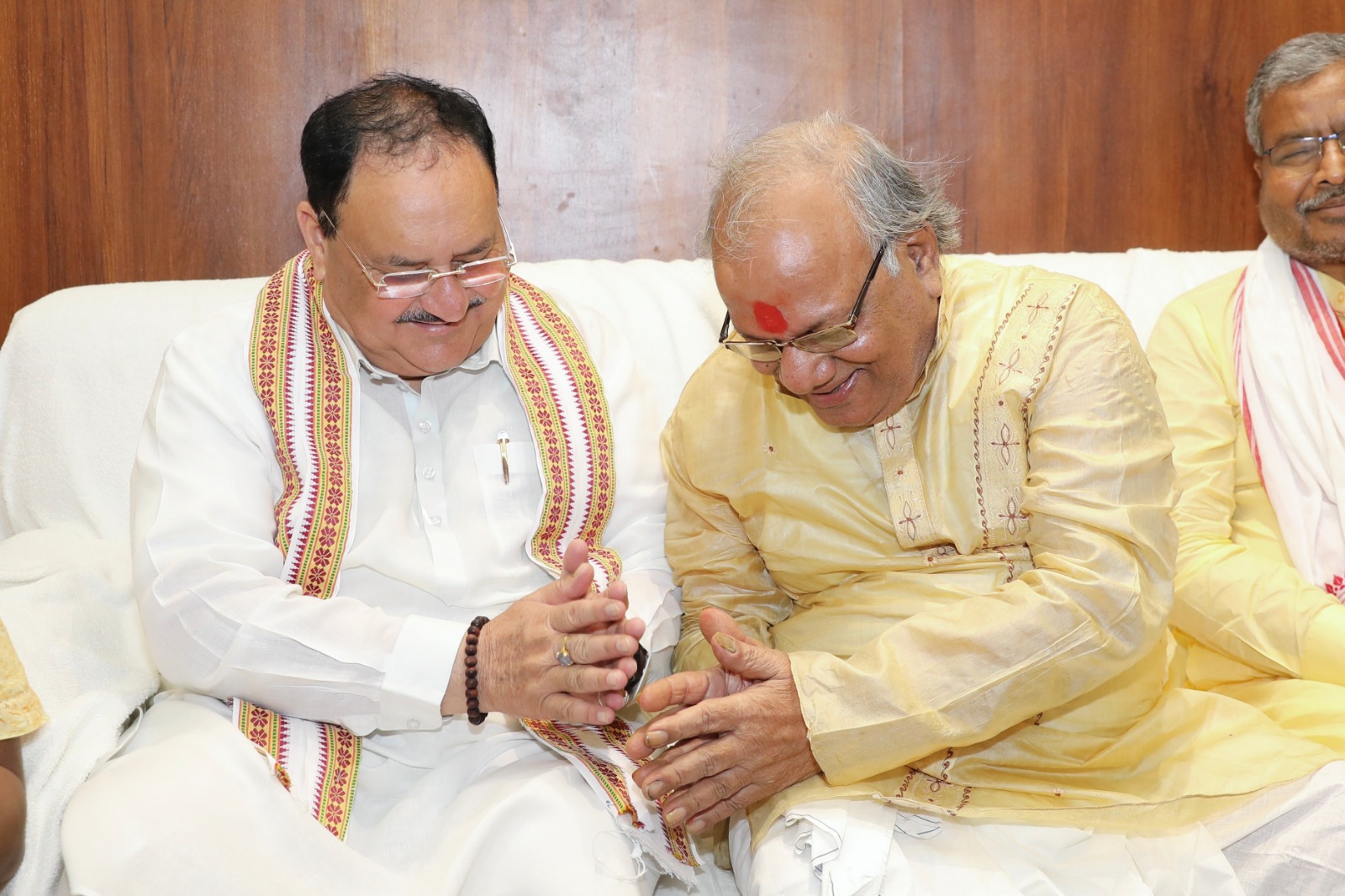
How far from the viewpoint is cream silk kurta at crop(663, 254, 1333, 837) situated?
6.35ft

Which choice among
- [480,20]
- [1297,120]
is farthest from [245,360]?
[1297,120]

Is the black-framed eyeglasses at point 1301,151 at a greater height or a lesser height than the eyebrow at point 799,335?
greater

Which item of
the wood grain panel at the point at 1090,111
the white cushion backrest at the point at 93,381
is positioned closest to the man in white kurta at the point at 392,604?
the white cushion backrest at the point at 93,381

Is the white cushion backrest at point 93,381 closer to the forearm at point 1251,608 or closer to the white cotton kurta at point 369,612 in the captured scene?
the white cotton kurta at point 369,612

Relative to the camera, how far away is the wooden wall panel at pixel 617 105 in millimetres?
3189

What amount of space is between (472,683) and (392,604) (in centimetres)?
34

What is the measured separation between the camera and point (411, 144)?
86.3 inches

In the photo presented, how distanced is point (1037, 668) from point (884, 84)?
6.66ft

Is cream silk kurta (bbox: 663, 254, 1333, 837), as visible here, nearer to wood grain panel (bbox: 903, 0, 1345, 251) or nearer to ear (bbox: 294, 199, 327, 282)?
ear (bbox: 294, 199, 327, 282)

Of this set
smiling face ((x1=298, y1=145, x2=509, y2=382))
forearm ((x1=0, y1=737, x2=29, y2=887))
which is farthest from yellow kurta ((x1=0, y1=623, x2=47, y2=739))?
smiling face ((x1=298, y1=145, x2=509, y2=382))

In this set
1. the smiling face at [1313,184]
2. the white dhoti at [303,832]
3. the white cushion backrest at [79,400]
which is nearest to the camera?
the white dhoti at [303,832]

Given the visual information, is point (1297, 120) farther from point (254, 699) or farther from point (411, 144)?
point (254, 699)

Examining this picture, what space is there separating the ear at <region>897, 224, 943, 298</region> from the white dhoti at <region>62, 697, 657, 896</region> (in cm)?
105

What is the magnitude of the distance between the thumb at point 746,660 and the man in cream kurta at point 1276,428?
3.46 ft
